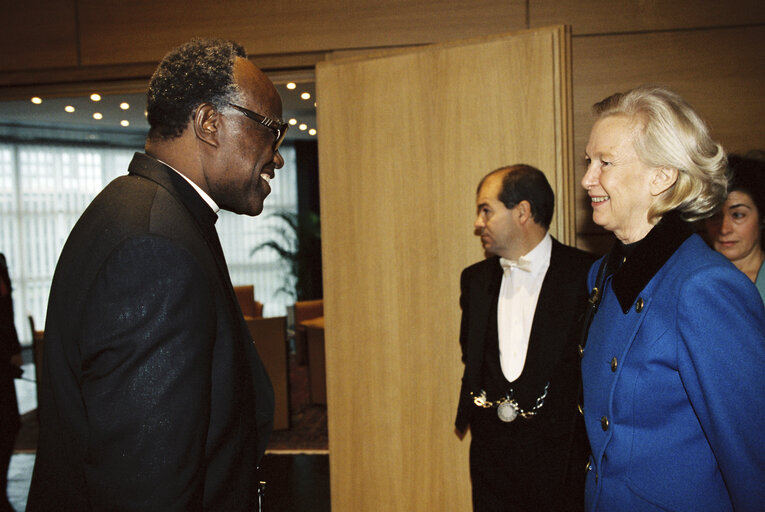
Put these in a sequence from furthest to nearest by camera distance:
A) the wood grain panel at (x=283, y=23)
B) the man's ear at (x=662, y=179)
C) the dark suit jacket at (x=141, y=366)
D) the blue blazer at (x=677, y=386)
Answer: the wood grain panel at (x=283, y=23), the man's ear at (x=662, y=179), the blue blazer at (x=677, y=386), the dark suit jacket at (x=141, y=366)

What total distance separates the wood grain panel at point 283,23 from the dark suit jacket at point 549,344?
4.52ft

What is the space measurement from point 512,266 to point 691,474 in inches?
46.2

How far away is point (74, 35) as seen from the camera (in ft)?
10.6

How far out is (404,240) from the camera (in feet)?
9.32

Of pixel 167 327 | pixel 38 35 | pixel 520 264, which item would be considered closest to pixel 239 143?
pixel 167 327

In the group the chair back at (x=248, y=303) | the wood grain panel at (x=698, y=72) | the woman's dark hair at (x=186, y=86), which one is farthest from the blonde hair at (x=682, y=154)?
the chair back at (x=248, y=303)

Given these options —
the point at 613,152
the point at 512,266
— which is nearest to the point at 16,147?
the point at 512,266

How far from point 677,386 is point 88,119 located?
10.0 meters

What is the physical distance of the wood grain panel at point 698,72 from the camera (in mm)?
2746

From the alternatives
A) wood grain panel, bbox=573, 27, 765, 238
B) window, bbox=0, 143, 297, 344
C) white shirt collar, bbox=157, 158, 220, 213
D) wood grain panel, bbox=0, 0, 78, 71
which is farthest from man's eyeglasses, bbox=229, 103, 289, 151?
window, bbox=0, 143, 297, 344

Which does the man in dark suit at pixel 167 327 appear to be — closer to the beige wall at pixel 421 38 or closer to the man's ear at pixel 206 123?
the man's ear at pixel 206 123

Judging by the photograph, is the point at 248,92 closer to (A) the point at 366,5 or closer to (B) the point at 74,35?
(A) the point at 366,5

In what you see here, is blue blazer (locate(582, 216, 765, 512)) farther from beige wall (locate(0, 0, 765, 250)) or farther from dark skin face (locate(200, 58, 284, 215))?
beige wall (locate(0, 0, 765, 250))

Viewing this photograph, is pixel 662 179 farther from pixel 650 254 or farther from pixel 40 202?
pixel 40 202
